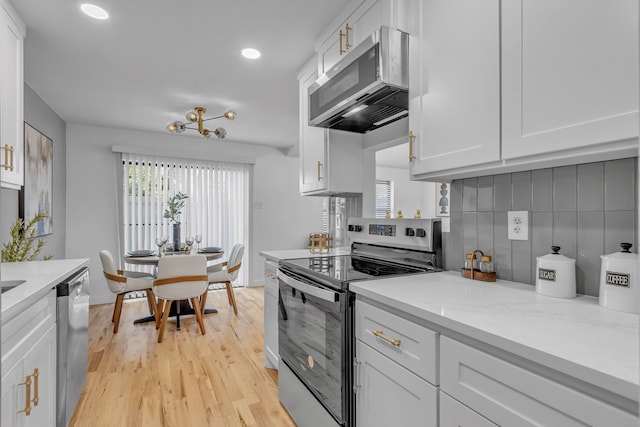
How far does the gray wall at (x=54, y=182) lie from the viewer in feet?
8.85

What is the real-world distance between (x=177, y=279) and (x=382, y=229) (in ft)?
6.53

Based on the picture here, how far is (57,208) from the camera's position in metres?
3.94

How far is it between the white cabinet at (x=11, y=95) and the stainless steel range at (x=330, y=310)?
1583 millimetres

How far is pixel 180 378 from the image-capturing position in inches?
95.3

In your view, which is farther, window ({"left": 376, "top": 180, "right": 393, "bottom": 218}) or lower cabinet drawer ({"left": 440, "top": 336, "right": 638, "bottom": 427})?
window ({"left": 376, "top": 180, "right": 393, "bottom": 218})

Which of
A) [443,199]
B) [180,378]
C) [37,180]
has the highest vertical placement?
[37,180]

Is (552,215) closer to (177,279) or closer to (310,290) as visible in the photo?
(310,290)

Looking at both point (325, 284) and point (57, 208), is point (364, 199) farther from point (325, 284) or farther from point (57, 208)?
point (57, 208)

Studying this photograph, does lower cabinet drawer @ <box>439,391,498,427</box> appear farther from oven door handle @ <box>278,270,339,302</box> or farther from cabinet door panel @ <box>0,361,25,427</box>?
cabinet door panel @ <box>0,361,25,427</box>

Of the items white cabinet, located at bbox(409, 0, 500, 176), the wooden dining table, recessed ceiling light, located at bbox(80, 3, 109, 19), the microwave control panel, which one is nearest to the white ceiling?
recessed ceiling light, located at bbox(80, 3, 109, 19)

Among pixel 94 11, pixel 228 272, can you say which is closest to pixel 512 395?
pixel 94 11

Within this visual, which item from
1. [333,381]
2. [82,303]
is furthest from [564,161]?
[82,303]

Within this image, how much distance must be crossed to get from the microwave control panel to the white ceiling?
51.8 inches

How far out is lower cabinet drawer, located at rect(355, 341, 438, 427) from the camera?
1.11m
